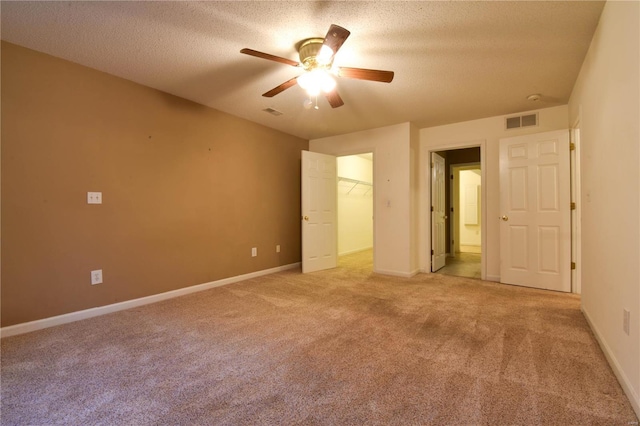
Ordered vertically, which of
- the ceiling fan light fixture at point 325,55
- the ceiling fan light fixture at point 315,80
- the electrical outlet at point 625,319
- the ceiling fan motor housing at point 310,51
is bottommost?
the electrical outlet at point 625,319

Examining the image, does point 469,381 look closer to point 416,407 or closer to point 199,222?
point 416,407

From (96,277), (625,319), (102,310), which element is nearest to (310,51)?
(625,319)

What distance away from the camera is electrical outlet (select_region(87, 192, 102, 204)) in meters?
2.75

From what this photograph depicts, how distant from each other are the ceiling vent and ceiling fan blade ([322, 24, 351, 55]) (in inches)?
126

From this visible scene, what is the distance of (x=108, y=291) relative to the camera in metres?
2.86

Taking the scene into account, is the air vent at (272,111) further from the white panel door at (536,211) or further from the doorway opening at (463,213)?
the white panel door at (536,211)

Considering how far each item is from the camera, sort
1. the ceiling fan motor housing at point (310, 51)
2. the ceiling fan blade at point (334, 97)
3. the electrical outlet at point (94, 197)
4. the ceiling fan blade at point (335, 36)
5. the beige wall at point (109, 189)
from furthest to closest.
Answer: the electrical outlet at point (94, 197), the ceiling fan blade at point (334, 97), the beige wall at point (109, 189), the ceiling fan motor housing at point (310, 51), the ceiling fan blade at point (335, 36)

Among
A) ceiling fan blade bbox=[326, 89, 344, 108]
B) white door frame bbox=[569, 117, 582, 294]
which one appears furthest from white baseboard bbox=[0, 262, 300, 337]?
white door frame bbox=[569, 117, 582, 294]

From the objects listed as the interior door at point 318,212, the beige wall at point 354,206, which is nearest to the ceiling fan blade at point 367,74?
the interior door at point 318,212

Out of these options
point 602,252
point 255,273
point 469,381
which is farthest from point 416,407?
point 255,273

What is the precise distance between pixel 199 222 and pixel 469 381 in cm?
328

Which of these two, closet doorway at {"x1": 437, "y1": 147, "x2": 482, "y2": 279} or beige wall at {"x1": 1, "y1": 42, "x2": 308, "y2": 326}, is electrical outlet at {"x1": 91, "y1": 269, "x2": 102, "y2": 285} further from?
closet doorway at {"x1": 437, "y1": 147, "x2": 482, "y2": 279}

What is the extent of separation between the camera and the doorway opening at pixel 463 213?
5.26 meters

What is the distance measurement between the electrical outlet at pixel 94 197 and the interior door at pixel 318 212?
266 cm
